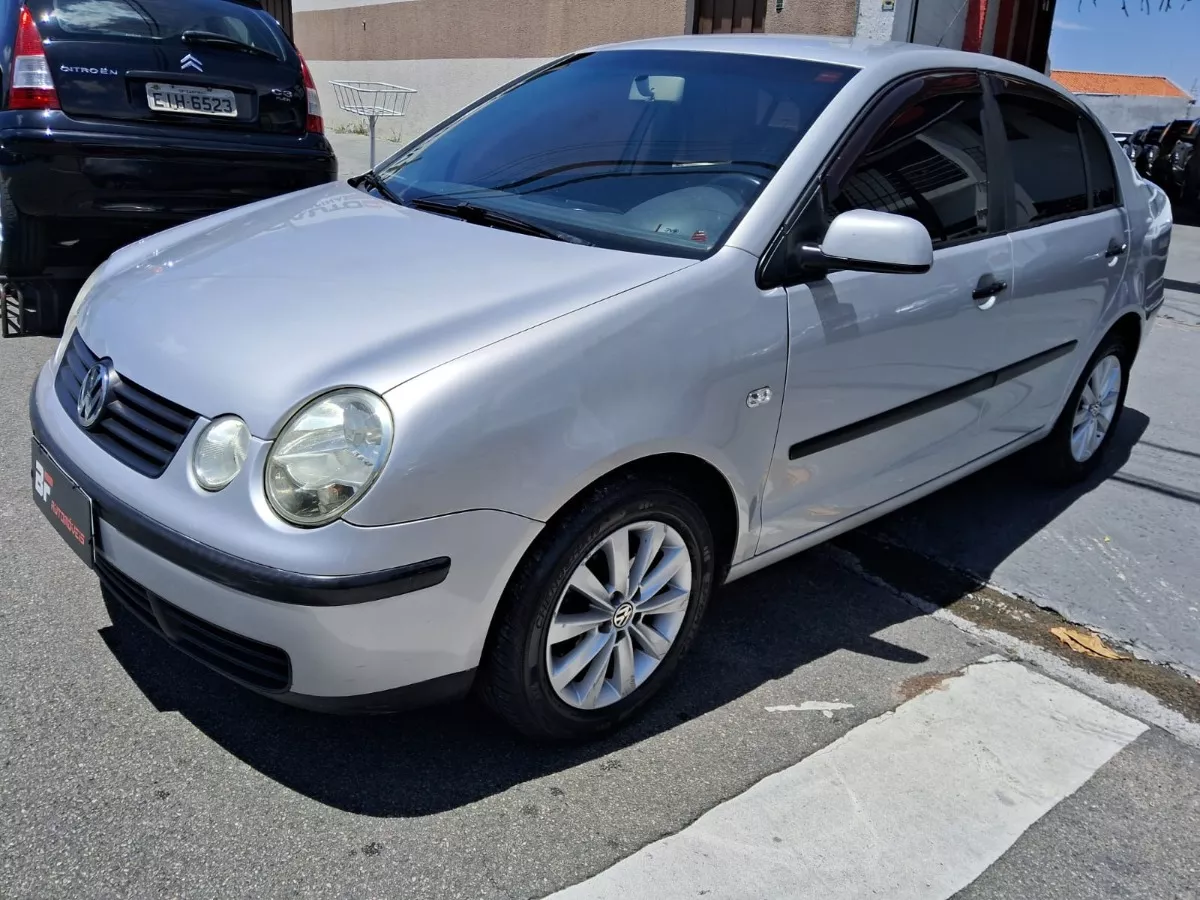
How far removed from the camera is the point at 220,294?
2586mm

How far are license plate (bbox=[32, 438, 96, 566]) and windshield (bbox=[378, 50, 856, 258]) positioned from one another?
127 centimetres

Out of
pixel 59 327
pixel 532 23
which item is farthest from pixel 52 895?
pixel 532 23

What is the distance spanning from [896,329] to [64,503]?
7.23 feet

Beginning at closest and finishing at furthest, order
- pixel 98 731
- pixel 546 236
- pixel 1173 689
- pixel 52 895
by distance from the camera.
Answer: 1. pixel 52 895
2. pixel 98 731
3. pixel 546 236
4. pixel 1173 689

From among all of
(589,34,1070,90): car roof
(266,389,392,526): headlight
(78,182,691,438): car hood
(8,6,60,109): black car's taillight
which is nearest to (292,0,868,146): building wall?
(589,34,1070,90): car roof

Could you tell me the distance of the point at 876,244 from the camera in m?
2.71

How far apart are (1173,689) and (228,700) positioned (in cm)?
268

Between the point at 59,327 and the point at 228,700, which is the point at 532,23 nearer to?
the point at 59,327

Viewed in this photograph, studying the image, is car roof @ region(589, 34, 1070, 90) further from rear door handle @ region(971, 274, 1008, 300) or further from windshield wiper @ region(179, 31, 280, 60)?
windshield wiper @ region(179, 31, 280, 60)

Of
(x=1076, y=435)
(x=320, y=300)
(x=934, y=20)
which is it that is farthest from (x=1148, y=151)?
(x=320, y=300)

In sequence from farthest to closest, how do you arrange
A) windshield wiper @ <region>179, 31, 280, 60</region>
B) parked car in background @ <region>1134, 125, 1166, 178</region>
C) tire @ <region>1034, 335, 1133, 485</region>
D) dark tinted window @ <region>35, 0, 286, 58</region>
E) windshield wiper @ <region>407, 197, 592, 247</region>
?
parked car in background @ <region>1134, 125, 1166, 178</region>, windshield wiper @ <region>179, 31, 280, 60</region>, dark tinted window @ <region>35, 0, 286, 58</region>, tire @ <region>1034, 335, 1133, 485</region>, windshield wiper @ <region>407, 197, 592, 247</region>

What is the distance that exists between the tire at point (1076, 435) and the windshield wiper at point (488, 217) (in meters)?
2.48

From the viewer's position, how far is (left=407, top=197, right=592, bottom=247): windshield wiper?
2.84 m

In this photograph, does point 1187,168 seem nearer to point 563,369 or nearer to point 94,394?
point 563,369
